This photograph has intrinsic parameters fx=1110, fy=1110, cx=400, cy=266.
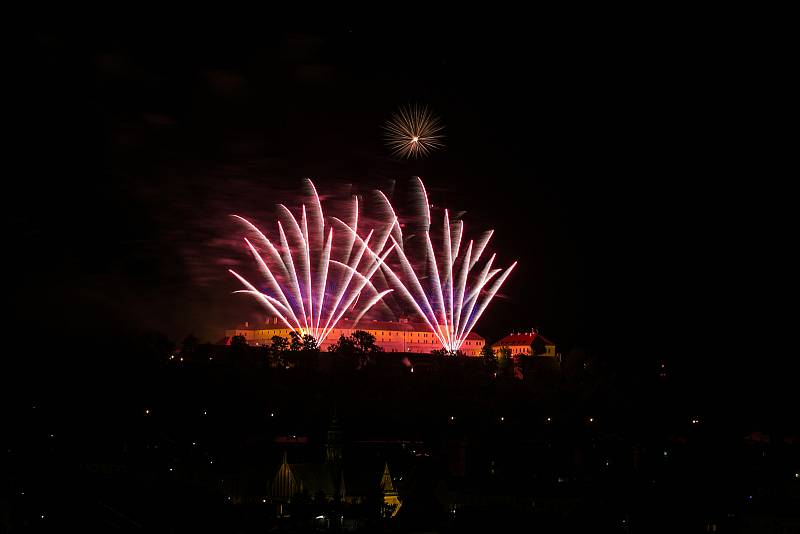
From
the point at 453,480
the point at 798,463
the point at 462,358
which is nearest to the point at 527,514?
the point at 453,480

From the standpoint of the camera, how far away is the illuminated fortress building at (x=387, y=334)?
77688 mm

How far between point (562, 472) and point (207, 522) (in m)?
16.9

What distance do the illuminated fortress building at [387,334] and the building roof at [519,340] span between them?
1.61m

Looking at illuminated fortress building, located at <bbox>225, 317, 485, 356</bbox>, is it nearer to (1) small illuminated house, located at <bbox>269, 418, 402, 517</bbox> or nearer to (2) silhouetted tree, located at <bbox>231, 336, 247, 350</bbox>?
(2) silhouetted tree, located at <bbox>231, 336, 247, 350</bbox>

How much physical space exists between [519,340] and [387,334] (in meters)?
10.2

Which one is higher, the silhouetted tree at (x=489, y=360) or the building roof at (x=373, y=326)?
the building roof at (x=373, y=326)

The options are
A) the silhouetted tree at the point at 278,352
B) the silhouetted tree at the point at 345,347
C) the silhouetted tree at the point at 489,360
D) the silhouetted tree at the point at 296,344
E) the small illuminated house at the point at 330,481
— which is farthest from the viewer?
the silhouetted tree at the point at 489,360

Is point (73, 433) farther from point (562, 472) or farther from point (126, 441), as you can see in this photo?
point (562, 472)

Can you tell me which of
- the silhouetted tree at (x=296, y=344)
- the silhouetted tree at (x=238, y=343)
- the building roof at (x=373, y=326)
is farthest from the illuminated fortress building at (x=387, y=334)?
the silhouetted tree at (x=238, y=343)

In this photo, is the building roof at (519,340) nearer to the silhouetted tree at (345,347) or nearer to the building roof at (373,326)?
the building roof at (373,326)

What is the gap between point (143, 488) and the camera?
2317 cm

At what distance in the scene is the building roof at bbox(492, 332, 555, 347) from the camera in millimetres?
82175

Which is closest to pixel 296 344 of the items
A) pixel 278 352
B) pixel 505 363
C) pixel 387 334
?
pixel 278 352

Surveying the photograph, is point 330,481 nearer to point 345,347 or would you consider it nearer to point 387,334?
point 345,347
